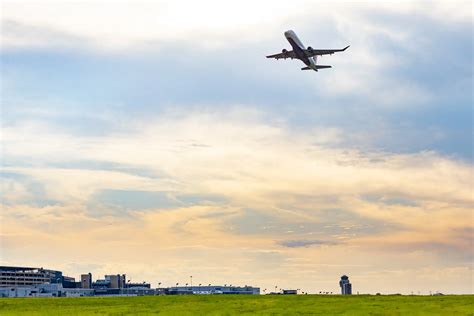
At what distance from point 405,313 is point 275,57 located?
255 feet

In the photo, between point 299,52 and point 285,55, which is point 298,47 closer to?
point 299,52

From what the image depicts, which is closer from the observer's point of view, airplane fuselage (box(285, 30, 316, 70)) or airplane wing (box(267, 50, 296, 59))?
airplane fuselage (box(285, 30, 316, 70))

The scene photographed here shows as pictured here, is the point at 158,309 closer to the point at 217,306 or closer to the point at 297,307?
the point at 217,306

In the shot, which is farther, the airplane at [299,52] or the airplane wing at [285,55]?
the airplane wing at [285,55]

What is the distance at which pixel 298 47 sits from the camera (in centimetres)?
13925

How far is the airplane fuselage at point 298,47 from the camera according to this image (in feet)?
450

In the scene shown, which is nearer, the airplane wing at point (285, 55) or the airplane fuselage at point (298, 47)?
the airplane fuselage at point (298, 47)

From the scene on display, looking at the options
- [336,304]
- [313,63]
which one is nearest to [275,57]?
[313,63]

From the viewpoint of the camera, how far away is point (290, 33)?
13675 cm

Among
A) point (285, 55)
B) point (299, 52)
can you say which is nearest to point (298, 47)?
point (299, 52)

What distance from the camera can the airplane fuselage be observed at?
450ft

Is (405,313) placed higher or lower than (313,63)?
lower

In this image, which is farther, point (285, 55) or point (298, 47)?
point (285, 55)

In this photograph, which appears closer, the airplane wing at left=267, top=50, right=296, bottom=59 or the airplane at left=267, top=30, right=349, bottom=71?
the airplane at left=267, top=30, right=349, bottom=71
